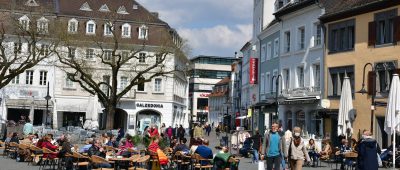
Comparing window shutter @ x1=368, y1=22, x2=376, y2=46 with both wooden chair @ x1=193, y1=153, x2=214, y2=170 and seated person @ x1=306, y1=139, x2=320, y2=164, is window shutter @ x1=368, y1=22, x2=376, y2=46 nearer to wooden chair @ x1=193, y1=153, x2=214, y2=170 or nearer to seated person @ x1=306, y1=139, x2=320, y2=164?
seated person @ x1=306, y1=139, x2=320, y2=164

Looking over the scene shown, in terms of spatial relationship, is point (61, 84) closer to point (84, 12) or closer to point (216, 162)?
point (84, 12)

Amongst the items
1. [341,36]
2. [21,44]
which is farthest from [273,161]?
[21,44]

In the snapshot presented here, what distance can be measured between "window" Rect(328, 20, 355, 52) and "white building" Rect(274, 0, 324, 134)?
0.95 meters

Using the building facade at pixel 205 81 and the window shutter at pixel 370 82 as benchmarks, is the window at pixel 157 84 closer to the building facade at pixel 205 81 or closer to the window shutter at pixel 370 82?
the window shutter at pixel 370 82

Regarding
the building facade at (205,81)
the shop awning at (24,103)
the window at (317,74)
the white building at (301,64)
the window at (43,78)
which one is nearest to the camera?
the window at (317,74)

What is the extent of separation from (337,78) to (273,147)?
20853mm

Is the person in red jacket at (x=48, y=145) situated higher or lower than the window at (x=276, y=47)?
lower

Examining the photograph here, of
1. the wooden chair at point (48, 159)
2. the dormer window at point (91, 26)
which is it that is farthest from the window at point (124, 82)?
the wooden chair at point (48, 159)

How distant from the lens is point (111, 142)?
25766 millimetres

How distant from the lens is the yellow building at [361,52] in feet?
110

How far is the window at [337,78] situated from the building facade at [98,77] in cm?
2021

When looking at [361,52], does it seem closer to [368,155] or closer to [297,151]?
[297,151]

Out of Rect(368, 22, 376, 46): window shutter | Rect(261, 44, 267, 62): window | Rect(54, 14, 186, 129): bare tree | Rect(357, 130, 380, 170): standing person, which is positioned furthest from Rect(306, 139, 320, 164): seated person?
Rect(261, 44, 267, 62): window

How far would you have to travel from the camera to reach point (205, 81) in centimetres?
13250
